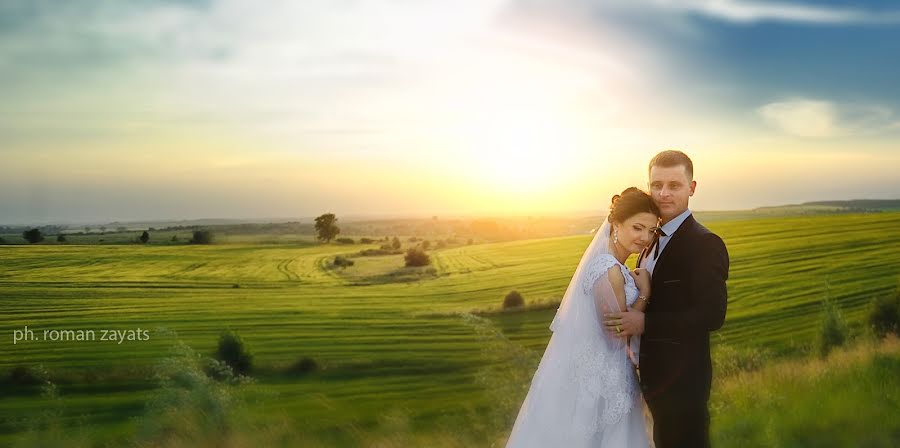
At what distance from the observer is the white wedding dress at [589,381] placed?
3.27 metres

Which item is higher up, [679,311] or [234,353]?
[679,311]

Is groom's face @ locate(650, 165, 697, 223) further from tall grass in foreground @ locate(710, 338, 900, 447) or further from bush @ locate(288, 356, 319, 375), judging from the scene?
bush @ locate(288, 356, 319, 375)

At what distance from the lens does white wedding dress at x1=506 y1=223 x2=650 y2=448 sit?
3268 mm

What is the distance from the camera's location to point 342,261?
13859mm

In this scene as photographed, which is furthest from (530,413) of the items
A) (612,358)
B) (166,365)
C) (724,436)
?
(166,365)

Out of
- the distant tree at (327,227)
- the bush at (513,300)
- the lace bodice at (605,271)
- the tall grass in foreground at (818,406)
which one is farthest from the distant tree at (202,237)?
the lace bodice at (605,271)

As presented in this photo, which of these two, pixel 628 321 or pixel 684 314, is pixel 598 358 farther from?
pixel 684 314

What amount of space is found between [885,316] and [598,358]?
11.6 m

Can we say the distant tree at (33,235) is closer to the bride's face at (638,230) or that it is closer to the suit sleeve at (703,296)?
the bride's face at (638,230)

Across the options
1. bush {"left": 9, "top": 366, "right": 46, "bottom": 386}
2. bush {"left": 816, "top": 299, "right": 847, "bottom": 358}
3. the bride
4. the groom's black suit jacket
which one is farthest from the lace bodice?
bush {"left": 9, "top": 366, "right": 46, "bottom": 386}

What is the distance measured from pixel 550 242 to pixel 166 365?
9.40 m

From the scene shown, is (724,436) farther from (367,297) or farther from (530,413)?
(367,297)

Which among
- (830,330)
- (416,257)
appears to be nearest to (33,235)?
(416,257)

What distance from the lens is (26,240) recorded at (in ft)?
36.8
